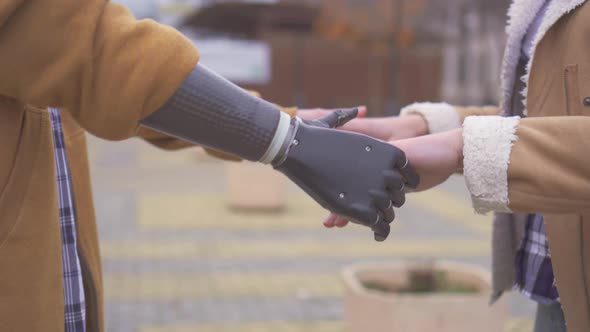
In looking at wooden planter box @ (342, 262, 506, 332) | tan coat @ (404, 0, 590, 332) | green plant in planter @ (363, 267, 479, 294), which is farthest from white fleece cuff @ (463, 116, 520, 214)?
green plant in planter @ (363, 267, 479, 294)

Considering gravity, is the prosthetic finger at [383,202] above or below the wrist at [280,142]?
below

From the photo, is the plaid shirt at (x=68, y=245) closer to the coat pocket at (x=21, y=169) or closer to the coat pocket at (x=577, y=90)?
the coat pocket at (x=21, y=169)

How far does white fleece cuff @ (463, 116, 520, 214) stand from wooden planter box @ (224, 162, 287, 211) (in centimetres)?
733

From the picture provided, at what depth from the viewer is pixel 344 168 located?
5.00ft

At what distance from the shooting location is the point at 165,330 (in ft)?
15.9

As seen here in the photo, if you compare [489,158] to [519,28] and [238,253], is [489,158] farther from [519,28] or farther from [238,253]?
[238,253]

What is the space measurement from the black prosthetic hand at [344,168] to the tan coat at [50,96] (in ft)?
0.94

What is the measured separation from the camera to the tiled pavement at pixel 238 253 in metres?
5.17

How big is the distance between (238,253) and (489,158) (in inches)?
217

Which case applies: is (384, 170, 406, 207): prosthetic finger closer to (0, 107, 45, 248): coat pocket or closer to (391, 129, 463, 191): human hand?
(391, 129, 463, 191): human hand

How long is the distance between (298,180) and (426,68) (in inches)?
865

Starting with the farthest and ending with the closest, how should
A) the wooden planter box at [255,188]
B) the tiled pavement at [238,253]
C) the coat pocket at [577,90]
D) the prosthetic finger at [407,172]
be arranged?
the wooden planter box at [255,188] → the tiled pavement at [238,253] → the coat pocket at [577,90] → the prosthetic finger at [407,172]

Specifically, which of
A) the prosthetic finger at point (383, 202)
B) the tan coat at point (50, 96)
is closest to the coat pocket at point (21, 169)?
the tan coat at point (50, 96)

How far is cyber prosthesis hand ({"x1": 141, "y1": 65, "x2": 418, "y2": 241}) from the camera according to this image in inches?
58.1
